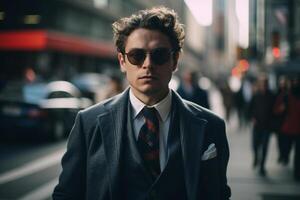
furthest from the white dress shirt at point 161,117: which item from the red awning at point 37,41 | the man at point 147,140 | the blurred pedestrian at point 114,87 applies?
the red awning at point 37,41

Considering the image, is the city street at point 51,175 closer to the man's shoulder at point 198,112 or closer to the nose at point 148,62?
the man's shoulder at point 198,112

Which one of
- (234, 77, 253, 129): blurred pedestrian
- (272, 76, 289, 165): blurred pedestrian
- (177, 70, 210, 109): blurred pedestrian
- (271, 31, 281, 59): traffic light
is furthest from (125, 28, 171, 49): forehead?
(271, 31, 281, 59): traffic light

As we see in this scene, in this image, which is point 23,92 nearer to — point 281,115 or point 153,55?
point 281,115

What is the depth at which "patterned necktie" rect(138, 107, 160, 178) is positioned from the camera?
2568mm

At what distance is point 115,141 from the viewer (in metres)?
2.60

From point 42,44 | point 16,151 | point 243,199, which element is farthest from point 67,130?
point 42,44

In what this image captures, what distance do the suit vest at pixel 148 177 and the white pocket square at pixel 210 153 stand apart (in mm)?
127

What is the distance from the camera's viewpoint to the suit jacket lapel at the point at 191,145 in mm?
2533

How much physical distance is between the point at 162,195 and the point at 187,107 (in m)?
0.51

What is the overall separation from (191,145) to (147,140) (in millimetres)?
Result: 223

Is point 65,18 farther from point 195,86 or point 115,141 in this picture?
point 115,141

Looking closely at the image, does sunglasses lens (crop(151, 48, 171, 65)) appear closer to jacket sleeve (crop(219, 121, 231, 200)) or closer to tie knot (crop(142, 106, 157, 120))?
tie knot (crop(142, 106, 157, 120))

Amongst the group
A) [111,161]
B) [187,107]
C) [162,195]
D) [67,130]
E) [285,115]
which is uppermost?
[187,107]

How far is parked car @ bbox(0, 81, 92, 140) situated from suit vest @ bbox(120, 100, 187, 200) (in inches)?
427
